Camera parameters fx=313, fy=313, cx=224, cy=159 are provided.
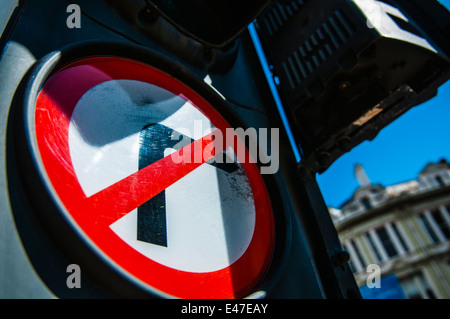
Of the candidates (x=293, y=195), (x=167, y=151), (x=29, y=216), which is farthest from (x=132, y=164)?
(x=293, y=195)

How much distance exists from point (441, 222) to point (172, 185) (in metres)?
19.5

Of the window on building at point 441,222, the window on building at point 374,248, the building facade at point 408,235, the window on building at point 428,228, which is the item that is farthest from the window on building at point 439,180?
the window on building at point 374,248

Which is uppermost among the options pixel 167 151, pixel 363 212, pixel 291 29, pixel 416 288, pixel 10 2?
pixel 363 212

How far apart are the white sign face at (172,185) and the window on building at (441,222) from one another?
61.7ft

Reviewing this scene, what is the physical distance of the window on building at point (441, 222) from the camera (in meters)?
15.9

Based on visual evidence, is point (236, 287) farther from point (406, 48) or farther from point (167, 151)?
point (406, 48)

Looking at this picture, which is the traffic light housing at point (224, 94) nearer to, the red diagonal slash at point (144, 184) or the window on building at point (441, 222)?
the red diagonal slash at point (144, 184)

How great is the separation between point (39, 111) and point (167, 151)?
0.35 meters

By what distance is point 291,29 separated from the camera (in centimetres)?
162

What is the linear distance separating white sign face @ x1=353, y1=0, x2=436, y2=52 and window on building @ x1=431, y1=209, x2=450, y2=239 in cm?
1827

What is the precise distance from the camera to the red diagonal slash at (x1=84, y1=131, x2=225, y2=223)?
671 mm

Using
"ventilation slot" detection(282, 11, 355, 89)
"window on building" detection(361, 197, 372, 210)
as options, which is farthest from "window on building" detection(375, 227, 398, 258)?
"ventilation slot" detection(282, 11, 355, 89)

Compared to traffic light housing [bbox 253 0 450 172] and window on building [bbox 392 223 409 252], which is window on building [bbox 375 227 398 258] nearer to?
window on building [bbox 392 223 409 252]

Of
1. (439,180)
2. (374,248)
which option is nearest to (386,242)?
(374,248)
